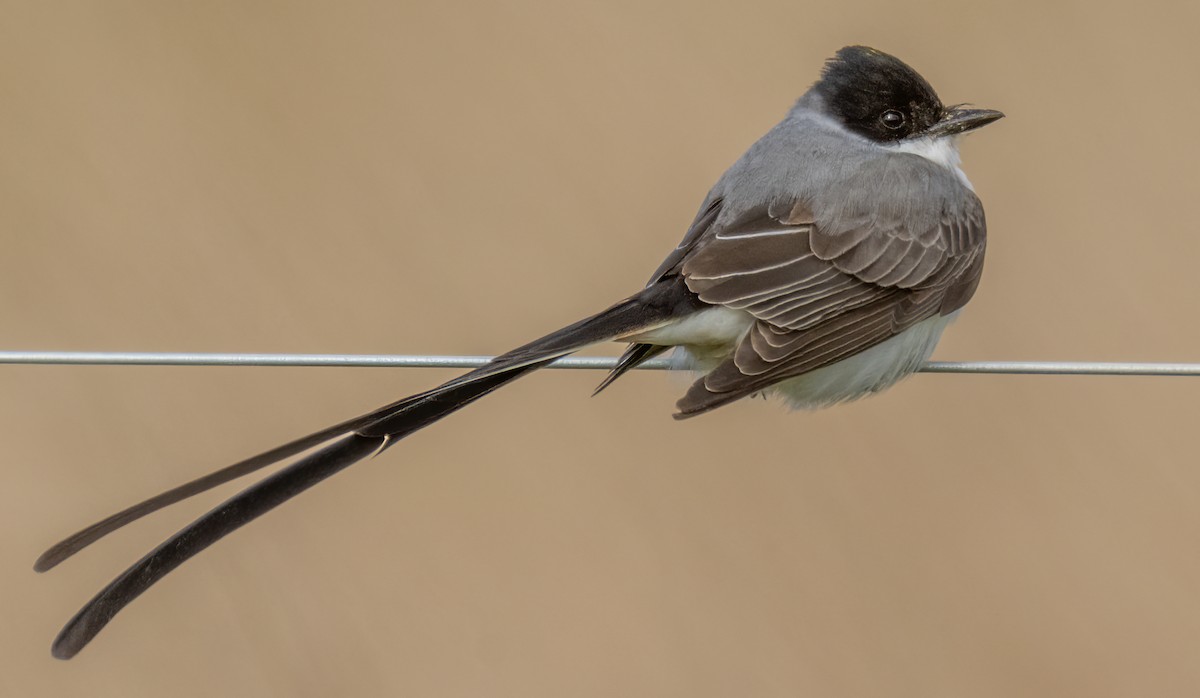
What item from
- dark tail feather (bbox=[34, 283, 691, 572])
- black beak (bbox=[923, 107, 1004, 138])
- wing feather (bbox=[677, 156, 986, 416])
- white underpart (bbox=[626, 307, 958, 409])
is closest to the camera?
dark tail feather (bbox=[34, 283, 691, 572])

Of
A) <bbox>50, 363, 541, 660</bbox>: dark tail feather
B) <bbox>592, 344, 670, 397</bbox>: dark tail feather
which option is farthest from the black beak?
<bbox>50, 363, 541, 660</bbox>: dark tail feather

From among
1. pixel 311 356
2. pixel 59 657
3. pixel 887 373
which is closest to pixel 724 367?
pixel 887 373

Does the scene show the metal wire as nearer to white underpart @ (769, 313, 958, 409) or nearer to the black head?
white underpart @ (769, 313, 958, 409)

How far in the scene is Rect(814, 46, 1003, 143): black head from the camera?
353 cm

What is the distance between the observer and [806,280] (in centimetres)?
308

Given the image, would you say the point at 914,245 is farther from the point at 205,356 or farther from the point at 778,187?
the point at 205,356

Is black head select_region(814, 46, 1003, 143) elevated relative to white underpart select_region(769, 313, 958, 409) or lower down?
elevated

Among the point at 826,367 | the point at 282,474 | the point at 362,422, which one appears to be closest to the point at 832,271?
the point at 826,367

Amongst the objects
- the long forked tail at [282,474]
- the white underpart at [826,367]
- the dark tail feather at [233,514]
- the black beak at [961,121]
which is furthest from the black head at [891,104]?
the dark tail feather at [233,514]

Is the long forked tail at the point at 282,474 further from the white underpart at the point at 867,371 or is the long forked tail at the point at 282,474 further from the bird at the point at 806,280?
the white underpart at the point at 867,371

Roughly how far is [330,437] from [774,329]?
42.0 inches

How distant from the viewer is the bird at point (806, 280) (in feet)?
8.20

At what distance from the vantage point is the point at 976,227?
349cm

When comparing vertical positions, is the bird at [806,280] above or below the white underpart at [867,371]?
above
